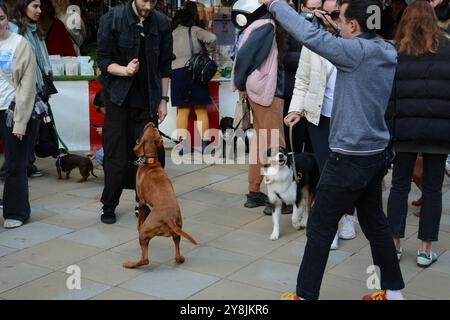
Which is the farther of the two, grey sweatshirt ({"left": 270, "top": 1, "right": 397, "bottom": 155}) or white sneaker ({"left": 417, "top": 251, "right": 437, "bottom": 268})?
white sneaker ({"left": 417, "top": 251, "right": 437, "bottom": 268})

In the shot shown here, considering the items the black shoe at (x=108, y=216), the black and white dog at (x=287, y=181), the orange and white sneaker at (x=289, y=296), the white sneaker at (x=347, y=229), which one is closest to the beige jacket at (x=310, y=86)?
the black and white dog at (x=287, y=181)

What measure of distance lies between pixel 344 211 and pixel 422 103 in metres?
1.24

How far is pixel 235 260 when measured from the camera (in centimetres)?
513

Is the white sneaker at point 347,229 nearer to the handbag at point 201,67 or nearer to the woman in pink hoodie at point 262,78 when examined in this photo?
the woman in pink hoodie at point 262,78

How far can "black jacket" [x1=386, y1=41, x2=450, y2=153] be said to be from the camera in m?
4.66

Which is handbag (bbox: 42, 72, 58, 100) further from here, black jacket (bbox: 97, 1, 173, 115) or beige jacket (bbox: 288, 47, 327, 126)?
beige jacket (bbox: 288, 47, 327, 126)

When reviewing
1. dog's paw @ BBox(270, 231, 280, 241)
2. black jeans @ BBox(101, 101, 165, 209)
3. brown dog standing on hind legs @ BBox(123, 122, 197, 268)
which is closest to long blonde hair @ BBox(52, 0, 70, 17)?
black jeans @ BBox(101, 101, 165, 209)

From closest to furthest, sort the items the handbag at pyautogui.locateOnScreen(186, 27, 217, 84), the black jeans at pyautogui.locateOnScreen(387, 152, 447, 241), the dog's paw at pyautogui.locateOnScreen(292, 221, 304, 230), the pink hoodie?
1. the black jeans at pyautogui.locateOnScreen(387, 152, 447, 241)
2. the dog's paw at pyautogui.locateOnScreen(292, 221, 304, 230)
3. the pink hoodie
4. the handbag at pyautogui.locateOnScreen(186, 27, 217, 84)

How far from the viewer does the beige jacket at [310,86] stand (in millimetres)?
5055

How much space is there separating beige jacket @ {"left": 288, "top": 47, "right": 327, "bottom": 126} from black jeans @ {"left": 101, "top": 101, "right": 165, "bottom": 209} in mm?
1339

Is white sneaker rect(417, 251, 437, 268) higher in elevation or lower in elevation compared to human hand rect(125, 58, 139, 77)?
lower

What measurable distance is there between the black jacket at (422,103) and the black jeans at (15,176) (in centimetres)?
295

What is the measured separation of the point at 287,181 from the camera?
5.59 metres

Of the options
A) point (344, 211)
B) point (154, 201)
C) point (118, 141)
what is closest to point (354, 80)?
point (344, 211)
